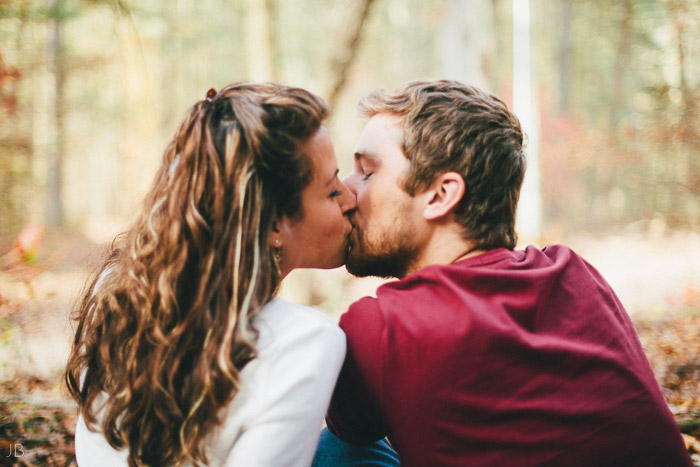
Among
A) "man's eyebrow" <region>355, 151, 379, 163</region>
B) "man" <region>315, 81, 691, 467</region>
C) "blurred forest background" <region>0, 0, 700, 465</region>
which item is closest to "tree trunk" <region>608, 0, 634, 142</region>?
"blurred forest background" <region>0, 0, 700, 465</region>

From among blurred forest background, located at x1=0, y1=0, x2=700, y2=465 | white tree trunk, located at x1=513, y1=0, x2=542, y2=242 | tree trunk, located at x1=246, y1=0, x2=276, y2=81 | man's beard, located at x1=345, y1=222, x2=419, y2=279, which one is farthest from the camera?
white tree trunk, located at x1=513, y1=0, x2=542, y2=242

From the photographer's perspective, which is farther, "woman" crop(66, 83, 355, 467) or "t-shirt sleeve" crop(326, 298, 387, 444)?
"t-shirt sleeve" crop(326, 298, 387, 444)

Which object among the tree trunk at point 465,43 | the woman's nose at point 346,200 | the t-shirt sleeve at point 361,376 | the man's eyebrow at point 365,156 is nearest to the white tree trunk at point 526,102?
the tree trunk at point 465,43

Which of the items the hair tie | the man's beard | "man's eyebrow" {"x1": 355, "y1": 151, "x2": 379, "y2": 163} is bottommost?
the man's beard

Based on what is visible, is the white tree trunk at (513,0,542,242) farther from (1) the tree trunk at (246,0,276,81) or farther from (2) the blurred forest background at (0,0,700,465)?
(1) the tree trunk at (246,0,276,81)

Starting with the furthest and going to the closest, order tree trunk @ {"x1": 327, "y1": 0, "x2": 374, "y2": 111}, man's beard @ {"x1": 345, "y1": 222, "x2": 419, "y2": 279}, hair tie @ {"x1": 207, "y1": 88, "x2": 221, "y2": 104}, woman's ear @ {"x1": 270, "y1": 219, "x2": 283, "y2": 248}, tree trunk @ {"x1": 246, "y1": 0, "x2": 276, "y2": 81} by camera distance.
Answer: tree trunk @ {"x1": 246, "y1": 0, "x2": 276, "y2": 81}, tree trunk @ {"x1": 327, "y1": 0, "x2": 374, "y2": 111}, man's beard @ {"x1": 345, "y1": 222, "x2": 419, "y2": 279}, woman's ear @ {"x1": 270, "y1": 219, "x2": 283, "y2": 248}, hair tie @ {"x1": 207, "y1": 88, "x2": 221, "y2": 104}

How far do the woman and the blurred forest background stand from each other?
571 mm

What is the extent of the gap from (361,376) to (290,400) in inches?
13.5

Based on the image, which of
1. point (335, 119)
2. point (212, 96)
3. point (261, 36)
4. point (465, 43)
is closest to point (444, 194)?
point (212, 96)

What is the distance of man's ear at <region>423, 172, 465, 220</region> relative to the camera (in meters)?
2.44

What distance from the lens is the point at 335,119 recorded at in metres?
13.3

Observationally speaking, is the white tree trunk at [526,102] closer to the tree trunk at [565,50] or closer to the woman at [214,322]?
the woman at [214,322]

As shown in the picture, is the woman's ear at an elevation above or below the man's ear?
below

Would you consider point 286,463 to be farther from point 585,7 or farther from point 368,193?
point 585,7
